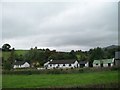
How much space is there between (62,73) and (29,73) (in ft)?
18.4

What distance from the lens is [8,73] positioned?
125 feet

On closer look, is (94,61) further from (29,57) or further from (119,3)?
(119,3)

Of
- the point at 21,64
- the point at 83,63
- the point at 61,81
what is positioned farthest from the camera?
the point at 21,64

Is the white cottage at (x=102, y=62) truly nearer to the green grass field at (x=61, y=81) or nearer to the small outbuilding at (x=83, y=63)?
the small outbuilding at (x=83, y=63)

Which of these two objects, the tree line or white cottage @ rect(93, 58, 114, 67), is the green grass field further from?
the tree line

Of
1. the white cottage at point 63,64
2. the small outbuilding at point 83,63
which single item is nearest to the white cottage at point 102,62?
the small outbuilding at point 83,63

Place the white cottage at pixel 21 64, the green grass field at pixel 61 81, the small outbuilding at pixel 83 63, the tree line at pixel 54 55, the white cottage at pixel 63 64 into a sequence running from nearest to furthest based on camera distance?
the green grass field at pixel 61 81, the tree line at pixel 54 55, the small outbuilding at pixel 83 63, the white cottage at pixel 63 64, the white cottage at pixel 21 64

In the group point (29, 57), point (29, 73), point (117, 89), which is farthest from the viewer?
point (29, 57)

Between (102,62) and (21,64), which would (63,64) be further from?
(21,64)

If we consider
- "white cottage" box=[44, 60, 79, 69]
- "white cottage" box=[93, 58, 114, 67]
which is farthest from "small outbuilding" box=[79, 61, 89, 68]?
"white cottage" box=[93, 58, 114, 67]

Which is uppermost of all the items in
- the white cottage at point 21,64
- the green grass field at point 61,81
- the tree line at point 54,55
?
the tree line at point 54,55

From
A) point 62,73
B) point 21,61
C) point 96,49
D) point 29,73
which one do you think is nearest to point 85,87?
point 62,73

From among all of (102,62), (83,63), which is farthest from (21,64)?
(102,62)

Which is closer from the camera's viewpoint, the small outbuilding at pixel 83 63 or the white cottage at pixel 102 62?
the white cottage at pixel 102 62
